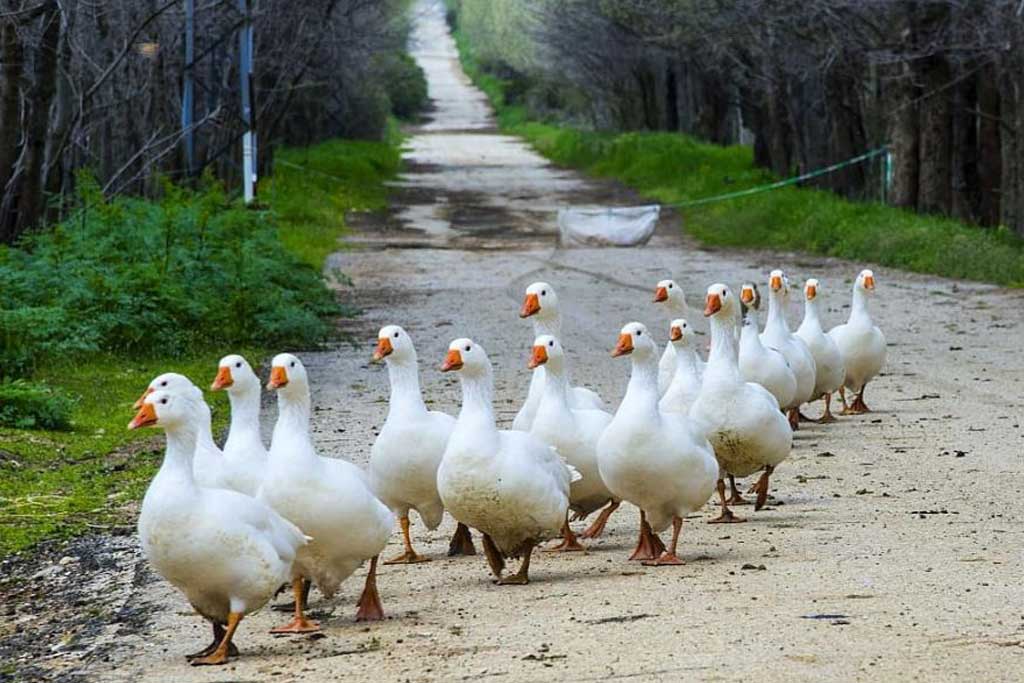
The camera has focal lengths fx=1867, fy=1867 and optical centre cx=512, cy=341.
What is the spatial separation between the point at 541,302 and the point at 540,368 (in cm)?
59

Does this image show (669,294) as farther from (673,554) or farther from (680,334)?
(673,554)

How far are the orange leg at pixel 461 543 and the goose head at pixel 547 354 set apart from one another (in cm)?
104

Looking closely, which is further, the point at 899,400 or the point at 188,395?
the point at 899,400

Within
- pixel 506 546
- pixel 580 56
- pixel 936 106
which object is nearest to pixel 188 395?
pixel 506 546

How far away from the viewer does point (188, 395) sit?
834cm

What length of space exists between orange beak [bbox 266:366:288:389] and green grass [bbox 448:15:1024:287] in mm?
17579

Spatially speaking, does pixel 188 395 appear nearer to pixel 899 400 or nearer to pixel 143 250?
pixel 899 400

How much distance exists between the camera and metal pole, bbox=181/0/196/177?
29350mm

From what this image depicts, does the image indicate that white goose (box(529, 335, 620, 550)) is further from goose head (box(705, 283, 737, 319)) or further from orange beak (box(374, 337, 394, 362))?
goose head (box(705, 283, 737, 319))

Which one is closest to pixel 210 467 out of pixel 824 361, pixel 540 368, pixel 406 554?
pixel 406 554

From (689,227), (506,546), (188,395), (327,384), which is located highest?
(188,395)

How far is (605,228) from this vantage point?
3366cm

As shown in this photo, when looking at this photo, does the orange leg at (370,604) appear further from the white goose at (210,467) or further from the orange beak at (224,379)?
the orange beak at (224,379)

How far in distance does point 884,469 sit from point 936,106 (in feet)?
62.3
